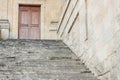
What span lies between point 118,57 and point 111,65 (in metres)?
0.47

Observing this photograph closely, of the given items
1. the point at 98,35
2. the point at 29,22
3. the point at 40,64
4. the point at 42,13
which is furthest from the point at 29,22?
the point at 98,35

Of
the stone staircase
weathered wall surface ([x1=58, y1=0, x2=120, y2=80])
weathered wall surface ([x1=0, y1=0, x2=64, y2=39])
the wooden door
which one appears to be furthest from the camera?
the wooden door

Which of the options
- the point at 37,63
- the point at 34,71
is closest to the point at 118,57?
the point at 34,71

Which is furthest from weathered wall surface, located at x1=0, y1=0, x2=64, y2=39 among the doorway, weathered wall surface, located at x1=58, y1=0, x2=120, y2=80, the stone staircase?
weathered wall surface, located at x1=58, y1=0, x2=120, y2=80

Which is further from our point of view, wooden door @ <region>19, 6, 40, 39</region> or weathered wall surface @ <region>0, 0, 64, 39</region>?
wooden door @ <region>19, 6, 40, 39</region>

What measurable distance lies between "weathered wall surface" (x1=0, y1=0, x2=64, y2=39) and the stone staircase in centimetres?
556

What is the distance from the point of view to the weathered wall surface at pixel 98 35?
6.42 m

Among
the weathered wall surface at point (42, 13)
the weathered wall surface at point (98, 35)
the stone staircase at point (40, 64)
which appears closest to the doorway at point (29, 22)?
the weathered wall surface at point (42, 13)

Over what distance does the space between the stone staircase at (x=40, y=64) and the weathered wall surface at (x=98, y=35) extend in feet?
1.10

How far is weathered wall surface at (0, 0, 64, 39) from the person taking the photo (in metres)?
17.1

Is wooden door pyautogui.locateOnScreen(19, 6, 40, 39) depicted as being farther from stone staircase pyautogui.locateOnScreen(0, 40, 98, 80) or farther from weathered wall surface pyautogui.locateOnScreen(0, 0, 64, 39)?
stone staircase pyautogui.locateOnScreen(0, 40, 98, 80)

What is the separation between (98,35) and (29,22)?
1017 cm

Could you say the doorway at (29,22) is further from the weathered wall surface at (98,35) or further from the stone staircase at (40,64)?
the weathered wall surface at (98,35)

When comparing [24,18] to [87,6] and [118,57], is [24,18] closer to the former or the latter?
[87,6]
